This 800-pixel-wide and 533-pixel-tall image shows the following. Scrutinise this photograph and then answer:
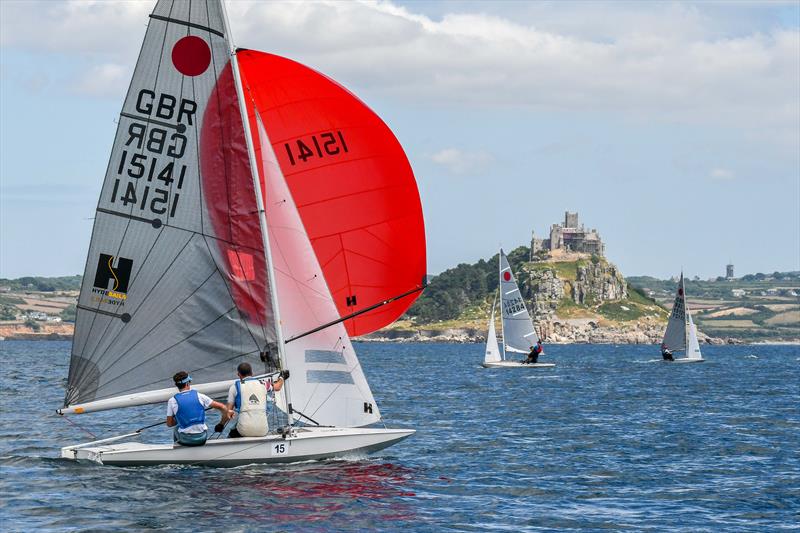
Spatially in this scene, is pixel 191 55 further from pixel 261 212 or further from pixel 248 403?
pixel 248 403

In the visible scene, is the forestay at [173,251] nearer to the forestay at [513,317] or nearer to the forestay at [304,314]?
the forestay at [304,314]

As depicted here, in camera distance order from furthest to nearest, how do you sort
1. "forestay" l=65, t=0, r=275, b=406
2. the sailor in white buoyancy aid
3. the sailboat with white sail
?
the sailboat with white sail → "forestay" l=65, t=0, r=275, b=406 → the sailor in white buoyancy aid

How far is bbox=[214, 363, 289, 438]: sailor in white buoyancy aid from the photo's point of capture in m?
21.0

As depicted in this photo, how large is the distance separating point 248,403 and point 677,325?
85.6 metres

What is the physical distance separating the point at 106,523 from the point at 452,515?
544cm

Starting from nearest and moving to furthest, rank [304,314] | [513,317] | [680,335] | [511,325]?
[304,314]
[513,317]
[511,325]
[680,335]

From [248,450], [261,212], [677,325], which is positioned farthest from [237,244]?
[677,325]

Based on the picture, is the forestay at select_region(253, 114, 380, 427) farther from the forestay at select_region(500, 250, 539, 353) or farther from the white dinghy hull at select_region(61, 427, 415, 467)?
the forestay at select_region(500, 250, 539, 353)

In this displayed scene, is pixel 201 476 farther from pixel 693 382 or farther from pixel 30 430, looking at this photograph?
pixel 693 382

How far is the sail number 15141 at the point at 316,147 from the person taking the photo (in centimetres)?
2233

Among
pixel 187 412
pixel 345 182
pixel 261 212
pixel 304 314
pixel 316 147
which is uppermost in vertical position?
pixel 316 147

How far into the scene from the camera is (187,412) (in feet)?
67.6

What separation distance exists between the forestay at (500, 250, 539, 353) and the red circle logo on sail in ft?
208

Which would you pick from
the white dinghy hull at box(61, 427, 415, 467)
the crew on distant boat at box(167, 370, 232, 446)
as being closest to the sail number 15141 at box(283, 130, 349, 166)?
the crew on distant boat at box(167, 370, 232, 446)
